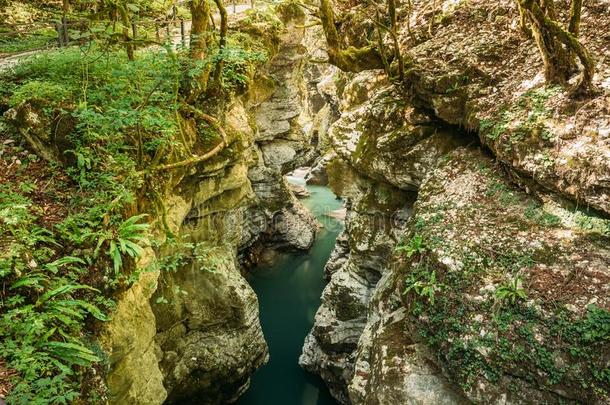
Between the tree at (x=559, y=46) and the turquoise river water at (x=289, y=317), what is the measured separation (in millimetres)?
12228

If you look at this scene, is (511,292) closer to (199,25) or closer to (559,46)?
(559,46)

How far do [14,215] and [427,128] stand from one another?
9114mm

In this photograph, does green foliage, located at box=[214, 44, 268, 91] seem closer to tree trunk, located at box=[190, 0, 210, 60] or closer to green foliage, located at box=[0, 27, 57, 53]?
tree trunk, located at box=[190, 0, 210, 60]

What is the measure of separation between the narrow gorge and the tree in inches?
1.4

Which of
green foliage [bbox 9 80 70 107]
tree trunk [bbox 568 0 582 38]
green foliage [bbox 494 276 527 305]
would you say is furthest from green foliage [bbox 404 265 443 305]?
green foliage [bbox 9 80 70 107]

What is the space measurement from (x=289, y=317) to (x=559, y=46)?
50.8ft

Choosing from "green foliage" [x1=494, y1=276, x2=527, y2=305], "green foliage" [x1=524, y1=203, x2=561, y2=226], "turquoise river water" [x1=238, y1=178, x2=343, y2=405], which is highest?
"green foliage" [x1=524, y1=203, x2=561, y2=226]

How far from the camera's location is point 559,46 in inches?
277

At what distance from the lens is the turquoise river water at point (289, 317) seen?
1401 centimetres

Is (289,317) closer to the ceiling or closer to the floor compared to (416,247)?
closer to the floor

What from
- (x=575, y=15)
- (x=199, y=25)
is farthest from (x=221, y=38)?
(x=575, y=15)

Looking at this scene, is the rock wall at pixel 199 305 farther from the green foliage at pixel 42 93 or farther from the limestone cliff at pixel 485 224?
the limestone cliff at pixel 485 224

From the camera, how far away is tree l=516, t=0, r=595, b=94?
663cm

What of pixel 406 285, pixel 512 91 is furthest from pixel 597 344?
pixel 512 91
